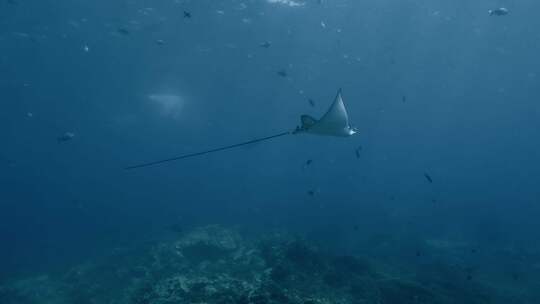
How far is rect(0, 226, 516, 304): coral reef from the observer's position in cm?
823

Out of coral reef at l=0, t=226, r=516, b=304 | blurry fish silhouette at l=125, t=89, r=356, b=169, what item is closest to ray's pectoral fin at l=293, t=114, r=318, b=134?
blurry fish silhouette at l=125, t=89, r=356, b=169

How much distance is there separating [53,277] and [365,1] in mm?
21454

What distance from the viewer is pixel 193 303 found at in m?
7.41

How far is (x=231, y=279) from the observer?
341 inches

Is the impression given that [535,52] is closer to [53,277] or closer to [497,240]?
[497,240]

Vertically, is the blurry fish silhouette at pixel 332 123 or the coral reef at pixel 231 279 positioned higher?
the blurry fish silhouette at pixel 332 123

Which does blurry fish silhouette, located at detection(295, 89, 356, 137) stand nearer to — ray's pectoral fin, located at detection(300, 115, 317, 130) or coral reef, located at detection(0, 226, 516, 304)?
ray's pectoral fin, located at detection(300, 115, 317, 130)

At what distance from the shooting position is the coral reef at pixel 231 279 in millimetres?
8234

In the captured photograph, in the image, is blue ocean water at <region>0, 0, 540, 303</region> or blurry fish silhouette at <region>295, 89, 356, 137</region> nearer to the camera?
blurry fish silhouette at <region>295, 89, 356, 137</region>

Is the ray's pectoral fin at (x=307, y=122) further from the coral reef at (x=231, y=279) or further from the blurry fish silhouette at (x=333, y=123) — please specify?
the coral reef at (x=231, y=279)

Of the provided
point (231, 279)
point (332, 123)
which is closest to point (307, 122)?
point (332, 123)

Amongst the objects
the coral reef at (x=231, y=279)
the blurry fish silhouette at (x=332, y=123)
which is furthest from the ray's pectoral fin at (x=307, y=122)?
the coral reef at (x=231, y=279)

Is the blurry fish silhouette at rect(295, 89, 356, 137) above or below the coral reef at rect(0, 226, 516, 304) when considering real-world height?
above

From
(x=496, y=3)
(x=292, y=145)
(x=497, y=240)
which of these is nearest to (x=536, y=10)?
(x=496, y=3)
